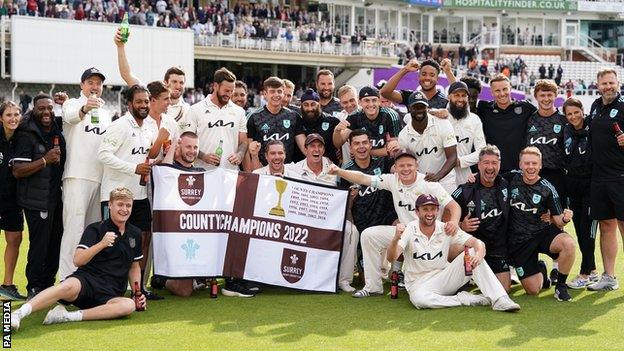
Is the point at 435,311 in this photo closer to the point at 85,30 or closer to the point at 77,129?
the point at 77,129

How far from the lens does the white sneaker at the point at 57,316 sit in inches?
285

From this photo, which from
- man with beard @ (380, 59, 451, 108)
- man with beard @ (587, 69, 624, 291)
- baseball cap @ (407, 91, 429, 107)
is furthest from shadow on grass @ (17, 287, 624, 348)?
man with beard @ (380, 59, 451, 108)

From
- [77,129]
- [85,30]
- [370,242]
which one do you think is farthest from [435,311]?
[85,30]

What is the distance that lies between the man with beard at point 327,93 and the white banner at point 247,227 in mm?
1604

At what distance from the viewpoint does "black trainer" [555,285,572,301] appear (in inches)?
330

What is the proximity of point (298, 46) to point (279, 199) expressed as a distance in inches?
1402

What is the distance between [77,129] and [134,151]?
2.33 ft

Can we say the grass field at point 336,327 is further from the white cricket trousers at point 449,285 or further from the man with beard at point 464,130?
the man with beard at point 464,130

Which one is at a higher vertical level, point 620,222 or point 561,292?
point 620,222

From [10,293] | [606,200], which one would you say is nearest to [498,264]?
[606,200]

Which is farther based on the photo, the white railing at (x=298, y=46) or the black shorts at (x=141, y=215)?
the white railing at (x=298, y=46)

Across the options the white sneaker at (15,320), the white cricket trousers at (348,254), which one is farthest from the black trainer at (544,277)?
the white sneaker at (15,320)

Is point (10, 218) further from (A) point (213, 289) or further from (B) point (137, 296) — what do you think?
(A) point (213, 289)

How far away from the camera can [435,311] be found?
786cm
